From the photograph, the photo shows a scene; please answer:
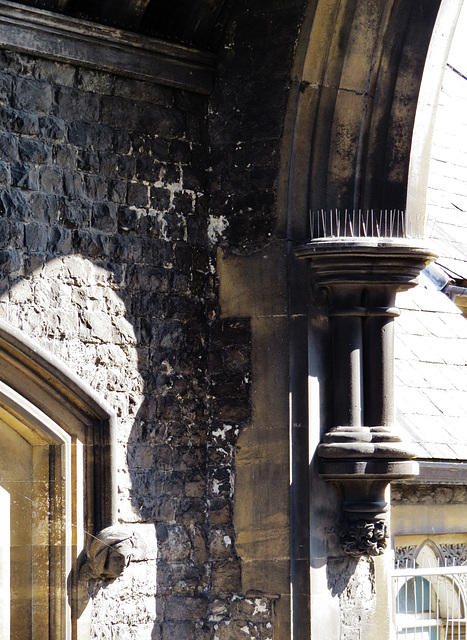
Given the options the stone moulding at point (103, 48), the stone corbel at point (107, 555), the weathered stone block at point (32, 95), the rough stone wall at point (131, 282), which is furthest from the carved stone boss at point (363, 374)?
the weathered stone block at point (32, 95)

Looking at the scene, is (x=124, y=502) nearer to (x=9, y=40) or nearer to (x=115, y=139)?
(x=115, y=139)

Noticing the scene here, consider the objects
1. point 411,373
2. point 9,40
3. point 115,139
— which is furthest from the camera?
point 411,373

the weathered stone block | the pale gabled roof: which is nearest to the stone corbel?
the pale gabled roof

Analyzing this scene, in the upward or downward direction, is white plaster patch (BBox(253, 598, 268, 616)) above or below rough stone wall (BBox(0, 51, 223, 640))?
below

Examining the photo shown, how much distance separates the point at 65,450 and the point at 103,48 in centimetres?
189

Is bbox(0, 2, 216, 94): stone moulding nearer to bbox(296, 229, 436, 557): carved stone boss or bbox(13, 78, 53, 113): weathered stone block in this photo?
bbox(13, 78, 53, 113): weathered stone block

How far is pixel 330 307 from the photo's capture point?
19.4 ft

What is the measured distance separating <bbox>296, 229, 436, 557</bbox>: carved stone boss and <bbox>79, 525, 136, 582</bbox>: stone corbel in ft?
3.23

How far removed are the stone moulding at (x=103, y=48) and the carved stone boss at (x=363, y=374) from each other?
1.10m

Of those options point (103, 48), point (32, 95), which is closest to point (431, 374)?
point (103, 48)

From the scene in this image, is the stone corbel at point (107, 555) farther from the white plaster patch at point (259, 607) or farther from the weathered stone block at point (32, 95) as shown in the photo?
the weathered stone block at point (32, 95)

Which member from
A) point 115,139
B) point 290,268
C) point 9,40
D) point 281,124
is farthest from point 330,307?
point 9,40

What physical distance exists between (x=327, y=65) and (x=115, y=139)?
1.08 meters

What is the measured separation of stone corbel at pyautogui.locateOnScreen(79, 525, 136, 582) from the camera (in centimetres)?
547
